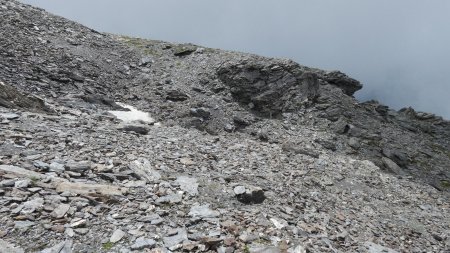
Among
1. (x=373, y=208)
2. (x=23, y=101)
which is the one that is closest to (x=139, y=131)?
(x=23, y=101)

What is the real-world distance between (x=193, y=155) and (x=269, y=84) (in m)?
25.6

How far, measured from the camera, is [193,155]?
20594 millimetres

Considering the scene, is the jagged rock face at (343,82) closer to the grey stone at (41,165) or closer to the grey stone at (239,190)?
the grey stone at (239,190)

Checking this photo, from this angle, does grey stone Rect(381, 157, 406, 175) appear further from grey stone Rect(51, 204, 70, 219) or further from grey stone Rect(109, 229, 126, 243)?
grey stone Rect(51, 204, 70, 219)

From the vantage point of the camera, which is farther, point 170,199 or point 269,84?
point 269,84

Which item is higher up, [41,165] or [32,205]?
[41,165]

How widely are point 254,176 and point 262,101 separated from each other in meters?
23.6

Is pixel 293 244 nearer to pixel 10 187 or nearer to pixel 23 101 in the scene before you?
pixel 10 187

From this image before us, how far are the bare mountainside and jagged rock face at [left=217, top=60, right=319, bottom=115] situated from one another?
0.52ft

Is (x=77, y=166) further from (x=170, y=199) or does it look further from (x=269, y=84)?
(x=269, y=84)

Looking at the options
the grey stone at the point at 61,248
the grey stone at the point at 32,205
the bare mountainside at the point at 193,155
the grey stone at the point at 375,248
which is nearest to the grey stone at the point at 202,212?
the bare mountainside at the point at 193,155

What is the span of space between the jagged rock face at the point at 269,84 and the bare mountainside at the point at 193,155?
16 centimetres

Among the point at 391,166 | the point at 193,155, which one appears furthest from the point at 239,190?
the point at 391,166

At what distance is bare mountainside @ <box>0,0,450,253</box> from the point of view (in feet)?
38.1
